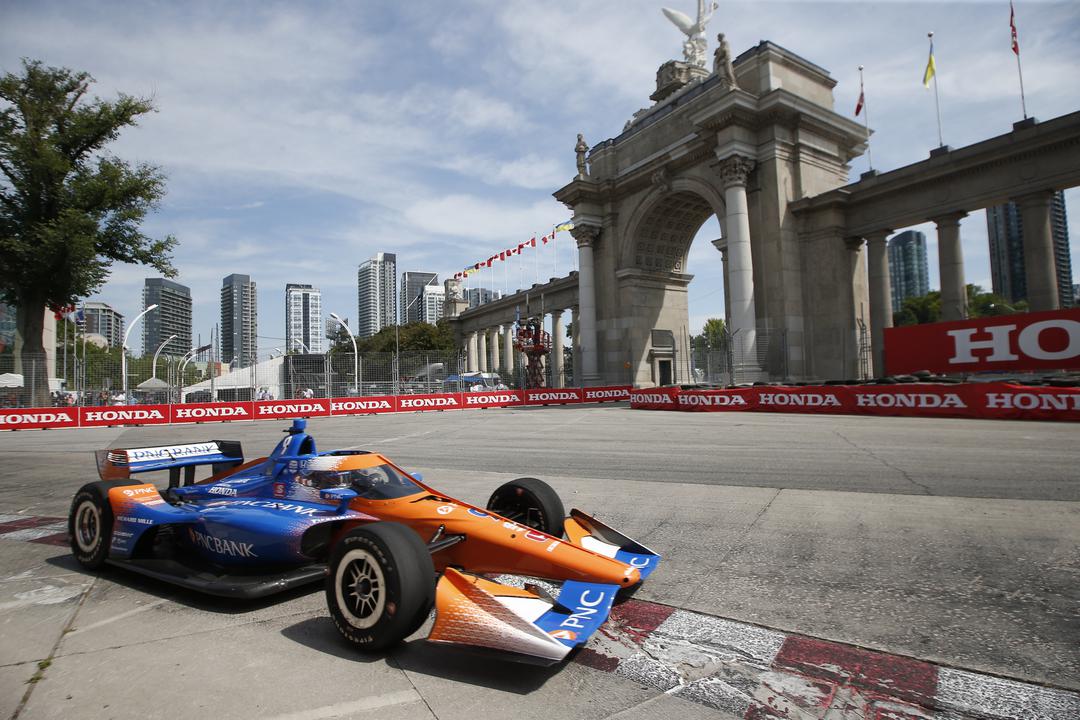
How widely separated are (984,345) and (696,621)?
22507 mm

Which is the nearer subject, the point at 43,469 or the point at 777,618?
the point at 777,618

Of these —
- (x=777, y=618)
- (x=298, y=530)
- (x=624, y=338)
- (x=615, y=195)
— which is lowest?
(x=777, y=618)

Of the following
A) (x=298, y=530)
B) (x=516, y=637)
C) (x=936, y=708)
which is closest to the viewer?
(x=936, y=708)

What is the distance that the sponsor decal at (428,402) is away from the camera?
108 ft

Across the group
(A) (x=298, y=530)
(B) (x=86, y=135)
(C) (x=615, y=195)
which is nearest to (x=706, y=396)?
(C) (x=615, y=195)

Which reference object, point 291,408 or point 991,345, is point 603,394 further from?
point 991,345

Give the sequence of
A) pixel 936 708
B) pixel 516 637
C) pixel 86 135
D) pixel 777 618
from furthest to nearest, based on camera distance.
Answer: pixel 86 135, pixel 777 618, pixel 516 637, pixel 936 708

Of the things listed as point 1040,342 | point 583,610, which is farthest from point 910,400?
point 583,610

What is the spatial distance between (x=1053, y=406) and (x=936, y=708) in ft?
55.3

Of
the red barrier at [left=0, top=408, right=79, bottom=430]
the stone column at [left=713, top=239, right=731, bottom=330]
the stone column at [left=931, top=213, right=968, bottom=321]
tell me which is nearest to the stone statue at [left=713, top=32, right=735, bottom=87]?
the stone column at [left=713, top=239, right=731, bottom=330]

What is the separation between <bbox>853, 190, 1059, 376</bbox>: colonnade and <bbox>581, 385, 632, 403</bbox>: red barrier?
45.6ft

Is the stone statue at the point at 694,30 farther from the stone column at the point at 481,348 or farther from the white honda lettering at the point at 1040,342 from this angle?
the stone column at the point at 481,348

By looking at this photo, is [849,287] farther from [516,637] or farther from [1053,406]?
[516,637]

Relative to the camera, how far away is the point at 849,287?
29359 millimetres
